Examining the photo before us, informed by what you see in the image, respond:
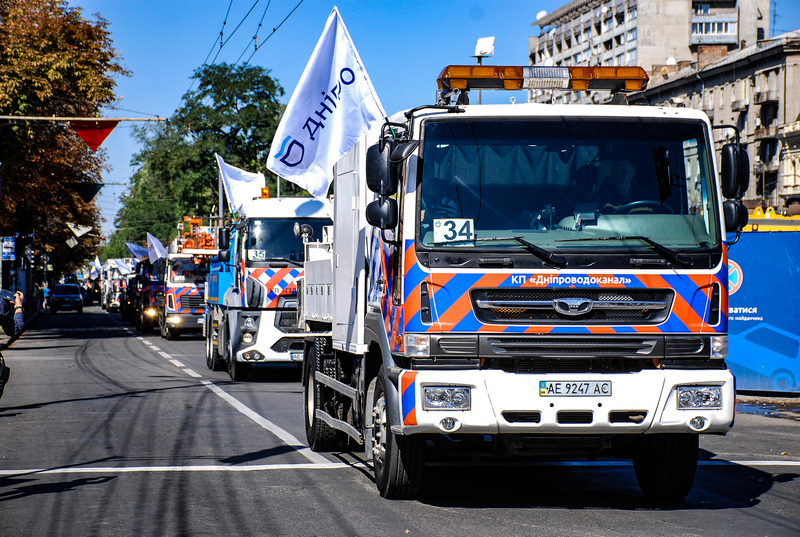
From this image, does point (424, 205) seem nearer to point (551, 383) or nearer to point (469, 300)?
point (469, 300)

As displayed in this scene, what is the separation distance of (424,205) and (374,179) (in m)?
0.37

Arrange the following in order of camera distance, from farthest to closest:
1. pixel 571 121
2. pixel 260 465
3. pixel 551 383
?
pixel 260 465, pixel 571 121, pixel 551 383

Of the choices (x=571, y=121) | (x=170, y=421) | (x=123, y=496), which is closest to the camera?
(x=571, y=121)

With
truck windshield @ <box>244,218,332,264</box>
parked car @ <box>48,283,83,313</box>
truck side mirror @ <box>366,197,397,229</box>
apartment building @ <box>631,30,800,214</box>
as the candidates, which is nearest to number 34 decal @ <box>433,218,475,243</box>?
truck side mirror @ <box>366,197,397,229</box>

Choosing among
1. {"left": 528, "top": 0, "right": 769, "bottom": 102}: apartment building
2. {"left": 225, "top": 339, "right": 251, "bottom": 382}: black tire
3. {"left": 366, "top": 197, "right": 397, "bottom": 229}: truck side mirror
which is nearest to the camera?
{"left": 366, "top": 197, "right": 397, "bottom": 229}: truck side mirror

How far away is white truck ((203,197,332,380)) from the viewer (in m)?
16.9

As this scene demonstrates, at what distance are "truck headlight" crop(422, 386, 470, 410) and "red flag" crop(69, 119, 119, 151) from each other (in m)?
16.5

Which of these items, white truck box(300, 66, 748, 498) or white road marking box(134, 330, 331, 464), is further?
white road marking box(134, 330, 331, 464)

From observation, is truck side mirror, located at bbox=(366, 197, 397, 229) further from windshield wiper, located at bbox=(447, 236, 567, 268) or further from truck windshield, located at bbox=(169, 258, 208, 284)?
truck windshield, located at bbox=(169, 258, 208, 284)

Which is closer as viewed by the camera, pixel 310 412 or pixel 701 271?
pixel 701 271

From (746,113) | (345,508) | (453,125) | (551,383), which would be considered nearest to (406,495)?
(345,508)

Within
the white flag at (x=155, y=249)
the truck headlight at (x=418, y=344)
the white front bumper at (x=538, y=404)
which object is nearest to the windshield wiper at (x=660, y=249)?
the white front bumper at (x=538, y=404)

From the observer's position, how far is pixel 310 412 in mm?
10266

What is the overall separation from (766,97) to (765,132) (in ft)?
7.90
